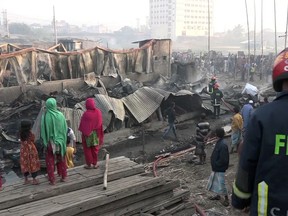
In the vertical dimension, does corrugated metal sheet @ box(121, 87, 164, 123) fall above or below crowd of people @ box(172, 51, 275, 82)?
below

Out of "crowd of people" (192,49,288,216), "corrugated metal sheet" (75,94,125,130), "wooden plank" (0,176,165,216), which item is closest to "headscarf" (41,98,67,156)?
"wooden plank" (0,176,165,216)

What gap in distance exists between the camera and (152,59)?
2088 cm

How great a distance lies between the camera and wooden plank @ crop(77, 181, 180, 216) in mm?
4672

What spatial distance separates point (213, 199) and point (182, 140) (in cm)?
537

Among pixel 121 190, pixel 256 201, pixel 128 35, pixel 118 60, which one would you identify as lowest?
pixel 121 190

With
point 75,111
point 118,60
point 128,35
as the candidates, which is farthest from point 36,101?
point 128,35

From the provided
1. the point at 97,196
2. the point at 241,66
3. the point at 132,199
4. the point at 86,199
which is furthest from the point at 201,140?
the point at 241,66

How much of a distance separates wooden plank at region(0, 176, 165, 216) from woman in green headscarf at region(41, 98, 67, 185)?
53cm

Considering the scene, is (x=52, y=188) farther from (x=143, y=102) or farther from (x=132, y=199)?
(x=143, y=102)

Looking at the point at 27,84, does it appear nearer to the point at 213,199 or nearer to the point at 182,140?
the point at 182,140

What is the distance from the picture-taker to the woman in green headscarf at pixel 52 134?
5.20m

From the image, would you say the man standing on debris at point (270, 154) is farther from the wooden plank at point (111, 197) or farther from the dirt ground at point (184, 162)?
the dirt ground at point (184, 162)

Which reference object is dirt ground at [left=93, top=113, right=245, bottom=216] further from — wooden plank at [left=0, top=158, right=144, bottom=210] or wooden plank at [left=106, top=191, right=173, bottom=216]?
wooden plank at [left=0, top=158, right=144, bottom=210]

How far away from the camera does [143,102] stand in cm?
1341
